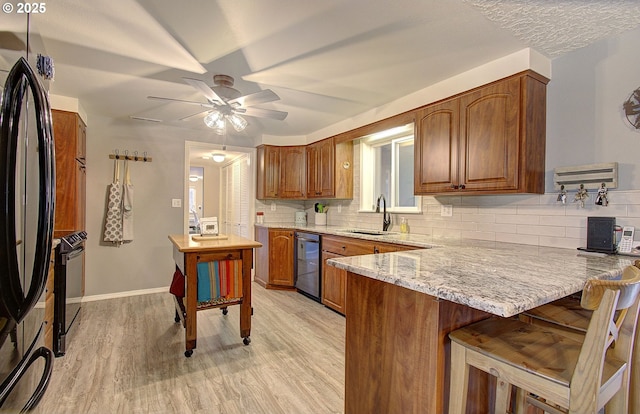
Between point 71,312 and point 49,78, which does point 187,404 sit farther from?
point 49,78

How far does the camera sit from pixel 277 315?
328 cm

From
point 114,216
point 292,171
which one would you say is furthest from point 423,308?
point 114,216

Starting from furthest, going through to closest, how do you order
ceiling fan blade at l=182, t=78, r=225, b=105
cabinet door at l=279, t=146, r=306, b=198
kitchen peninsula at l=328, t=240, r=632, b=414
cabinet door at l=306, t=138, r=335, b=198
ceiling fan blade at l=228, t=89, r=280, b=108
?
cabinet door at l=279, t=146, r=306, b=198, cabinet door at l=306, t=138, r=335, b=198, ceiling fan blade at l=228, t=89, r=280, b=108, ceiling fan blade at l=182, t=78, r=225, b=105, kitchen peninsula at l=328, t=240, r=632, b=414

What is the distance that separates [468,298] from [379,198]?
289 cm

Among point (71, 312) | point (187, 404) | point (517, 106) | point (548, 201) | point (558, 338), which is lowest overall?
point (187, 404)

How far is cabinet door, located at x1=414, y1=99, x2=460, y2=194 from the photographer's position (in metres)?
2.54

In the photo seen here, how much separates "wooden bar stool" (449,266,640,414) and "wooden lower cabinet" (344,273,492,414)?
0.16ft

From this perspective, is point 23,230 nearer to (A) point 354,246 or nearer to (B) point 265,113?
(B) point 265,113

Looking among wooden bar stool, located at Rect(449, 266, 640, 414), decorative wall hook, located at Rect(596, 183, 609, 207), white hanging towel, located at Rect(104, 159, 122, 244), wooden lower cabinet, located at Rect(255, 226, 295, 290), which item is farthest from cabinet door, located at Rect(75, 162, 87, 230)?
decorative wall hook, located at Rect(596, 183, 609, 207)

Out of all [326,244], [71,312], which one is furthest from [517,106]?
[71,312]

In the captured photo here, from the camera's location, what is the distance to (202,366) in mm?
2240

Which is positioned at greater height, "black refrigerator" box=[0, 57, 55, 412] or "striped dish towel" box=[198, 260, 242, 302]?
"black refrigerator" box=[0, 57, 55, 412]

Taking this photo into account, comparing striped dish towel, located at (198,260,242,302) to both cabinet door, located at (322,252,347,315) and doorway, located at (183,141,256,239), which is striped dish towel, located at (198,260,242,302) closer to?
cabinet door, located at (322,252,347,315)

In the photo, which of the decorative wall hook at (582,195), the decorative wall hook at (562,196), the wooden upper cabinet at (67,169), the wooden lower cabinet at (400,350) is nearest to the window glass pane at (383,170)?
the decorative wall hook at (562,196)
